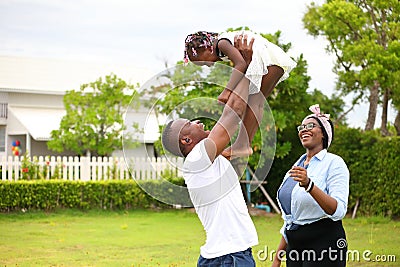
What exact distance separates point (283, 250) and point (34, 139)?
792 inches

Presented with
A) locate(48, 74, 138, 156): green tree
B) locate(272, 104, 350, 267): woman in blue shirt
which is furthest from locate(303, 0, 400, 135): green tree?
locate(272, 104, 350, 267): woman in blue shirt

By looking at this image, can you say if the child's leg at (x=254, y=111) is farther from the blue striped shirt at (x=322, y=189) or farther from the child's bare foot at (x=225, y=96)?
the blue striped shirt at (x=322, y=189)

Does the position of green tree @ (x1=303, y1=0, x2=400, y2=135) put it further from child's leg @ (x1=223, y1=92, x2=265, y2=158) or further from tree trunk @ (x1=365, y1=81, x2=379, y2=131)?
child's leg @ (x1=223, y1=92, x2=265, y2=158)

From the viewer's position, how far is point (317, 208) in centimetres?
382

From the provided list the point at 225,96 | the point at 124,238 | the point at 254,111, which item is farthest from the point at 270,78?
the point at 124,238

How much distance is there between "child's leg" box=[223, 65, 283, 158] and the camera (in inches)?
112

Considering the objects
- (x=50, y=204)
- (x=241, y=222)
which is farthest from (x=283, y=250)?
(x=50, y=204)

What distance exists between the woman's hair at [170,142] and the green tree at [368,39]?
36.8ft

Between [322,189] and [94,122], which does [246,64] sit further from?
[94,122]

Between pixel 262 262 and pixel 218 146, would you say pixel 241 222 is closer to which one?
pixel 218 146

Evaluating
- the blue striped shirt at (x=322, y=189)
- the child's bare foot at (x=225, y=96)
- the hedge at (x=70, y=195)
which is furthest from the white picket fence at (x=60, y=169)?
the child's bare foot at (x=225, y=96)

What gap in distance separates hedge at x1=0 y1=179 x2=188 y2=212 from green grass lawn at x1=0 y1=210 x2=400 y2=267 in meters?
0.24

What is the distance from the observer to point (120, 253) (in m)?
9.01

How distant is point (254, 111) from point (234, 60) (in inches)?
9.3
